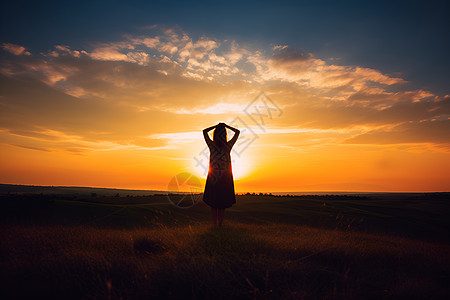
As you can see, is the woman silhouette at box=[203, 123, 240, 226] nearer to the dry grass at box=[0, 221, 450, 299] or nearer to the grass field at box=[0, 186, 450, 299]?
the grass field at box=[0, 186, 450, 299]

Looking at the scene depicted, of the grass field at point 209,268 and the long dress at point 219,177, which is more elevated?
the long dress at point 219,177

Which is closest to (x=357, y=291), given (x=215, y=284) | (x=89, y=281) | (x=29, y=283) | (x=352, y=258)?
(x=352, y=258)

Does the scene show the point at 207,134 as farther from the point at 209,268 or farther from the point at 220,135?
the point at 209,268

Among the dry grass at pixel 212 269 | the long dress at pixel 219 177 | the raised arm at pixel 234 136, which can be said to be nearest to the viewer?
the dry grass at pixel 212 269

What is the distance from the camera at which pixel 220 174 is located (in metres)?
8.80

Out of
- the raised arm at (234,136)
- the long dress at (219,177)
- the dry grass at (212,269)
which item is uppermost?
the raised arm at (234,136)

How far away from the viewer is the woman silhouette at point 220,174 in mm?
8703

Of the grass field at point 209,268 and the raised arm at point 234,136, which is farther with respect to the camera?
the raised arm at point 234,136

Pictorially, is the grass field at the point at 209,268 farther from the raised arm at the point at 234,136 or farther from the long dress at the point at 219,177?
the raised arm at the point at 234,136

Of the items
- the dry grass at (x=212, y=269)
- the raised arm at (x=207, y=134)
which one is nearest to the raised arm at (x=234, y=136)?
the raised arm at (x=207, y=134)

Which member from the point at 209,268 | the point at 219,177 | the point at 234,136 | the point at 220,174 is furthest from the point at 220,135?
the point at 209,268

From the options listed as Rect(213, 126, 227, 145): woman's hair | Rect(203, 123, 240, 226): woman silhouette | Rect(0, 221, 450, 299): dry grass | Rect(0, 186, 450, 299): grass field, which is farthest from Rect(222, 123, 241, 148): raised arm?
Rect(0, 221, 450, 299): dry grass

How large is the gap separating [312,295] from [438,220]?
20489 millimetres

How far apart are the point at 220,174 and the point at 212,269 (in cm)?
460
